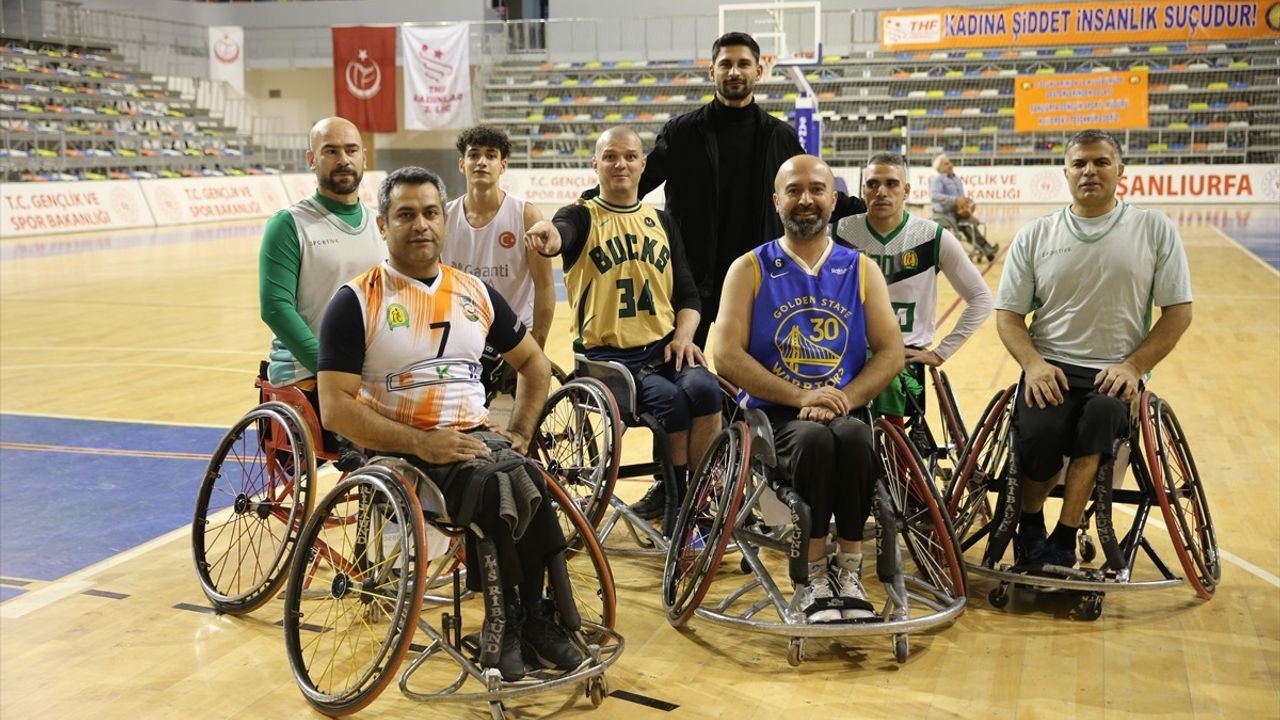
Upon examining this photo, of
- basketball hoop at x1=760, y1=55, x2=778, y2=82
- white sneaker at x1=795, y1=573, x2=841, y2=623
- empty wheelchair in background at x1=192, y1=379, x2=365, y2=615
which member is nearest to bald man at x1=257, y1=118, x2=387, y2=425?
empty wheelchair in background at x1=192, y1=379, x2=365, y2=615

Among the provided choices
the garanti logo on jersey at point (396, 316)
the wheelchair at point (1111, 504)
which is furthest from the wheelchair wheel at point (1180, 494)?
the garanti logo on jersey at point (396, 316)

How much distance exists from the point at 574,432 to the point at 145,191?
17.0 metres

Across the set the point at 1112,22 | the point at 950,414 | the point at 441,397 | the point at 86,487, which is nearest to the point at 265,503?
the point at 441,397

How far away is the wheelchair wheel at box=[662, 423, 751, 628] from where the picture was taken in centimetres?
338

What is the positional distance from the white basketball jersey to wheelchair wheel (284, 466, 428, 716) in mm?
1184

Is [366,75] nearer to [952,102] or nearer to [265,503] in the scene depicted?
[952,102]

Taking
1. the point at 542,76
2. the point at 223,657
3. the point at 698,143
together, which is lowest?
the point at 223,657

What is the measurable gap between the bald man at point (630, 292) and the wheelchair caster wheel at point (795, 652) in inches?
34.8

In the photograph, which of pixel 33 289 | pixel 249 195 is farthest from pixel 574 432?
pixel 249 195

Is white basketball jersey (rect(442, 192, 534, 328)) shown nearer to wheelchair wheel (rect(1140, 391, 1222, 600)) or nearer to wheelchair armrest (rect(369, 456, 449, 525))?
wheelchair armrest (rect(369, 456, 449, 525))

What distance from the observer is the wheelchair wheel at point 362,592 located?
283 centimetres

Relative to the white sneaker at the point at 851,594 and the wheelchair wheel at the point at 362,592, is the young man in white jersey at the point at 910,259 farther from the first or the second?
the wheelchair wheel at the point at 362,592

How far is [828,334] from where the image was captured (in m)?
3.63

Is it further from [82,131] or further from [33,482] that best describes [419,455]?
[82,131]
